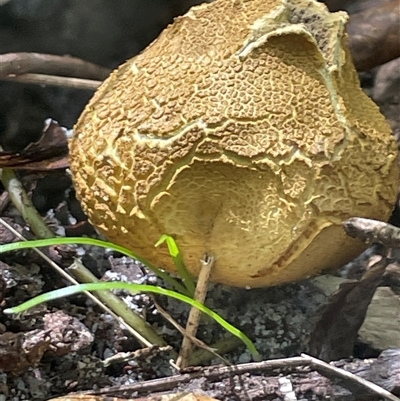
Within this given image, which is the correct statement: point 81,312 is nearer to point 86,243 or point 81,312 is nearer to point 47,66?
point 86,243

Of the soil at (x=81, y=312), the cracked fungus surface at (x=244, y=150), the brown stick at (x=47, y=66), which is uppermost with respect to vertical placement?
the brown stick at (x=47, y=66)

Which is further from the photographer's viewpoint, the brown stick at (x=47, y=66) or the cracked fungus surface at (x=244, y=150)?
the brown stick at (x=47, y=66)

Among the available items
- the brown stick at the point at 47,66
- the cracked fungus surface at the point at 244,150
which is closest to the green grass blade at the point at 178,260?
the cracked fungus surface at the point at 244,150

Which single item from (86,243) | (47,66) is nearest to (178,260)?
(86,243)

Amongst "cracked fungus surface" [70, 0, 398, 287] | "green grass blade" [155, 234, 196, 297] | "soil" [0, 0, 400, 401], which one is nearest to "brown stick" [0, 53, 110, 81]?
"soil" [0, 0, 400, 401]

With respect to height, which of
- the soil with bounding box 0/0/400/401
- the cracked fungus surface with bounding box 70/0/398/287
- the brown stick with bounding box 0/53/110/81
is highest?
the brown stick with bounding box 0/53/110/81

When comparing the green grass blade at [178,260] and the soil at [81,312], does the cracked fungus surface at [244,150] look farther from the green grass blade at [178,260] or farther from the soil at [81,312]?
the soil at [81,312]

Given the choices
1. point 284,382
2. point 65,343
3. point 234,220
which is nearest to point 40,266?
point 65,343

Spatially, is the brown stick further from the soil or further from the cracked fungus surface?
the cracked fungus surface
